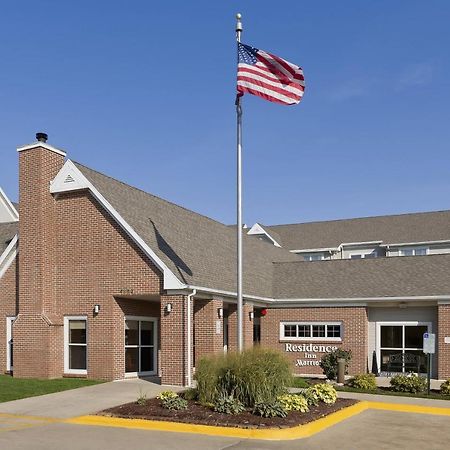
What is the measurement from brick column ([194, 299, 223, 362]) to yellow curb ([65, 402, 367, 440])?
701cm

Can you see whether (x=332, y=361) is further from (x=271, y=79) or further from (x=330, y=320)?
(x=271, y=79)

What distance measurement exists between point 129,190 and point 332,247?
28.5 m

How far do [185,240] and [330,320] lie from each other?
23.1 feet

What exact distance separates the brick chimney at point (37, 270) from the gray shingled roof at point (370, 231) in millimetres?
31581

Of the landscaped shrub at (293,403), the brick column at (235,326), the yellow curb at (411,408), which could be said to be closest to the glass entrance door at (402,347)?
the brick column at (235,326)

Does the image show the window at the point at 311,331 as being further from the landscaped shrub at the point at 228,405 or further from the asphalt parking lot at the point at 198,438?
the landscaped shrub at the point at 228,405

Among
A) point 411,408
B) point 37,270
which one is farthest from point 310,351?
point 37,270

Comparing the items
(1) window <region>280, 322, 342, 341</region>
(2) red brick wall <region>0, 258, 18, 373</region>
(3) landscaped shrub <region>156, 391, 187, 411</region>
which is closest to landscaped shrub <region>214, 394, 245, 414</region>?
(3) landscaped shrub <region>156, 391, 187, 411</region>

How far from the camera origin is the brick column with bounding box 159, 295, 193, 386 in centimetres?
1872

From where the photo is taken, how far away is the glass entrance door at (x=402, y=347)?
2395cm

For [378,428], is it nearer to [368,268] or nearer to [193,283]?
[193,283]

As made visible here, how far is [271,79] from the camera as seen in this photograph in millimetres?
16781

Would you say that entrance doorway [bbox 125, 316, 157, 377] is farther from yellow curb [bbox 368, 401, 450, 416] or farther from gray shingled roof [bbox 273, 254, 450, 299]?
yellow curb [bbox 368, 401, 450, 416]

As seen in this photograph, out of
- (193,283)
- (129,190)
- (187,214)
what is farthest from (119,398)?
(187,214)
